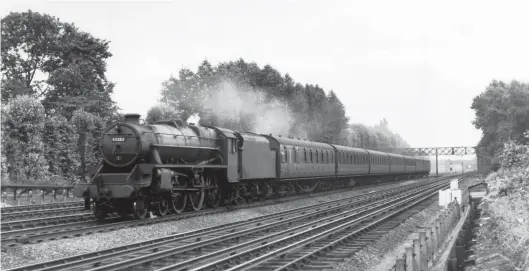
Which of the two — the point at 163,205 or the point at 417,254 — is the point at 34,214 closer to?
the point at 163,205

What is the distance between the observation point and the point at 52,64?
40594 mm

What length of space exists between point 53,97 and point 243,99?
20.9 m

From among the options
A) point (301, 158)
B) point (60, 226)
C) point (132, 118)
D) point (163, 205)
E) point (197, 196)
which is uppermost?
point (132, 118)

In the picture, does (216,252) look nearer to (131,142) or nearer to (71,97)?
(131,142)

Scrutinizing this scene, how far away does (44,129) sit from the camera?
32812 millimetres

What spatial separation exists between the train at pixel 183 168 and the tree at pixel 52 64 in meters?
17.9

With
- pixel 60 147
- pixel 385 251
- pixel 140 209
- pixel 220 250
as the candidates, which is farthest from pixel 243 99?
pixel 220 250

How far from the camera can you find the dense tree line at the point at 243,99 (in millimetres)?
53094

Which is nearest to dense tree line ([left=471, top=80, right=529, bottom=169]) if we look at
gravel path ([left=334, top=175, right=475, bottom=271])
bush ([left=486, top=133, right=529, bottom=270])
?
bush ([left=486, top=133, right=529, bottom=270])

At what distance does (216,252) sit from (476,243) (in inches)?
322

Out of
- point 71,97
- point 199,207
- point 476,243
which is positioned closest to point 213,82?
point 71,97

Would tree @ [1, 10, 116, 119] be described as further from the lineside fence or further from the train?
the lineside fence

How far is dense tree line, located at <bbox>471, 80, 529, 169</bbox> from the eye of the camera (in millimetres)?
40250

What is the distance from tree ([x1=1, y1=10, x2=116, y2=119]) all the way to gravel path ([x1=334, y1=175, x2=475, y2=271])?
27.7 m
